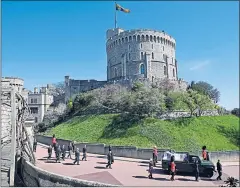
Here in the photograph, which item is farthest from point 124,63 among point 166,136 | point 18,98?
point 18,98

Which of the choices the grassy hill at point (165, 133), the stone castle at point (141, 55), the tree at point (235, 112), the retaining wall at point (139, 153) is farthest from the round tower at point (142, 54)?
the retaining wall at point (139, 153)

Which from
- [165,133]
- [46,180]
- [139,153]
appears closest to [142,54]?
[165,133]

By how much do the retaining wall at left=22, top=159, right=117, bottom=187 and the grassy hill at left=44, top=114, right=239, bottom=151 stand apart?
13.9 m

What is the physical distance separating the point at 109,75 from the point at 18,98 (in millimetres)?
48399

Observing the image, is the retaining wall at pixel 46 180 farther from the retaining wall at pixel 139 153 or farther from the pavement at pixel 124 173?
the retaining wall at pixel 139 153

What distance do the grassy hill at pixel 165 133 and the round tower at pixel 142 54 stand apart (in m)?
24.5

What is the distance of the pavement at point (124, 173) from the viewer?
566 inches

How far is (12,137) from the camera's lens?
16.6 metres

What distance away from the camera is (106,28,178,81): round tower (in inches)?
2434

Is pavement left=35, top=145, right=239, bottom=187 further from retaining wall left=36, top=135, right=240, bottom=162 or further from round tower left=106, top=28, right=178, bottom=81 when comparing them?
round tower left=106, top=28, right=178, bottom=81

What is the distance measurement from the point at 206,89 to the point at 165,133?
2849cm

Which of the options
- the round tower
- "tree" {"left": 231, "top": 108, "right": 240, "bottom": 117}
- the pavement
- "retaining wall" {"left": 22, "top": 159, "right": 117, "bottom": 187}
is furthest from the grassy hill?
the round tower

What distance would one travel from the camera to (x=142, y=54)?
62312 millimetres

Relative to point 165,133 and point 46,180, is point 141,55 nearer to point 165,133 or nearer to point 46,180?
point 165,133
